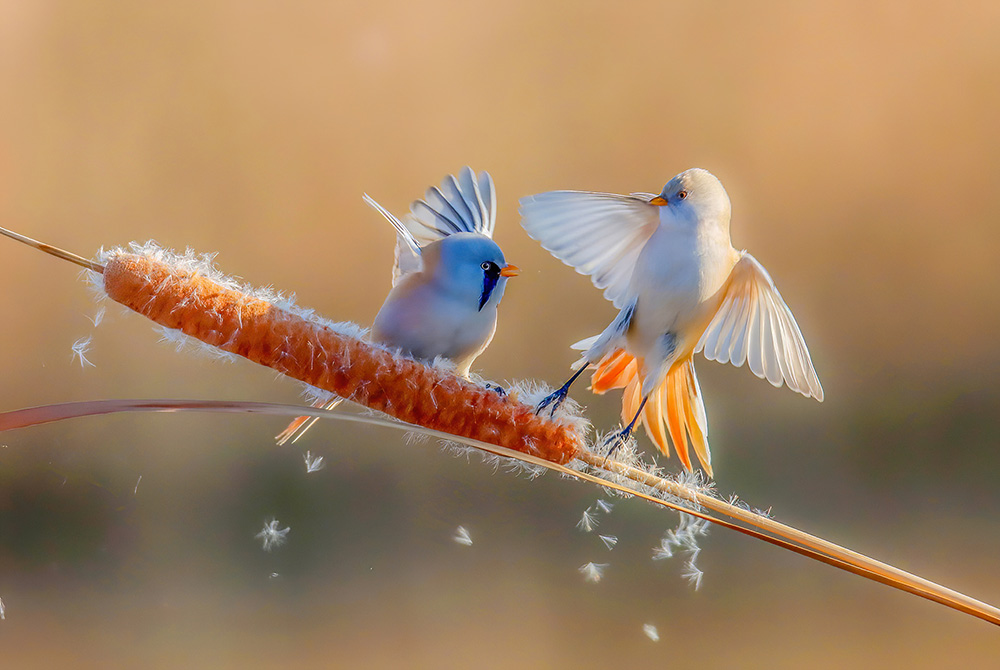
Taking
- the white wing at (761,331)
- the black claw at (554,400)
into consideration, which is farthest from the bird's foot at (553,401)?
the white wing at (761,331)

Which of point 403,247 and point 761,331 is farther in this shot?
point 403,247

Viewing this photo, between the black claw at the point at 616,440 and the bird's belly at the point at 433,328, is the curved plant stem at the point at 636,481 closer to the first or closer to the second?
the black claw at the point at 616,440

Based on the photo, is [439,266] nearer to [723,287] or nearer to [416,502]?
[723,287]

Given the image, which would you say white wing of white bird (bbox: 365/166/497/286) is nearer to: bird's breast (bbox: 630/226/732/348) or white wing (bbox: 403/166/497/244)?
white wing (bbox: 403/166/497/244)

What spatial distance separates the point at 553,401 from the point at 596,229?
0.35ft

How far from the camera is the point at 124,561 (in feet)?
1.84

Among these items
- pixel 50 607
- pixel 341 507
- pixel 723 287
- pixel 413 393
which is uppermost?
pixel 723 287

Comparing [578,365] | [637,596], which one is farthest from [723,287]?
[637,596]

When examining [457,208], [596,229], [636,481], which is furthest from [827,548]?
[457,208]

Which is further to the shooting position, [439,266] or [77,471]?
[77,471]

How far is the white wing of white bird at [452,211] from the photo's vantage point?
0.47 meters

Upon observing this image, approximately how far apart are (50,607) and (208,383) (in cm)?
23

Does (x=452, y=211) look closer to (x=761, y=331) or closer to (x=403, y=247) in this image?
(x=403, y=247)

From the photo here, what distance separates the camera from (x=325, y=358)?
297 millimetres
